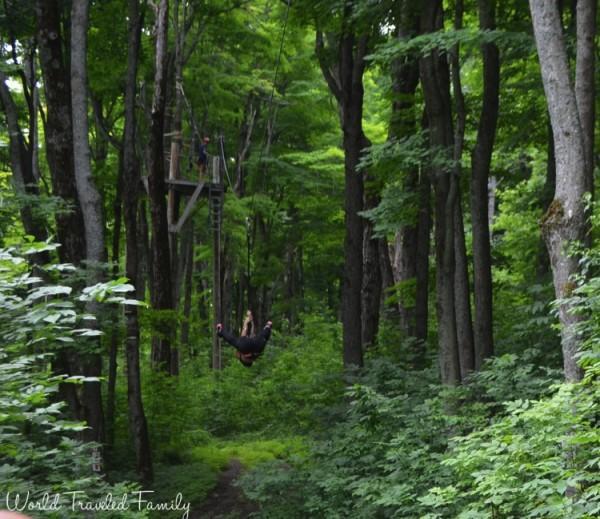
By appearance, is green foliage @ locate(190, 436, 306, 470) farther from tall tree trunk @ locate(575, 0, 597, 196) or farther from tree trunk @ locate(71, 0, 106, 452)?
tall tree trunk @ locate(575, 0, 597, 196)

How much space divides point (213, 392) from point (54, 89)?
40.6 feet

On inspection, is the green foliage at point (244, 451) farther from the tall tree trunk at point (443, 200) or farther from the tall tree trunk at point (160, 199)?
the tall tree trunk at point (443, 200)

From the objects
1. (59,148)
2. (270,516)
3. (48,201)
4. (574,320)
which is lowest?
(270,516)

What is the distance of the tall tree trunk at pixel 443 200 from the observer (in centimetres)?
1123

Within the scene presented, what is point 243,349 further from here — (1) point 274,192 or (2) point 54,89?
(1) point 274,192

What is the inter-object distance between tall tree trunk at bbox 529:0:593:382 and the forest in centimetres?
2

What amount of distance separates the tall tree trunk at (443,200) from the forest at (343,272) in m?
0.05

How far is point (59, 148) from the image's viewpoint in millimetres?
11625

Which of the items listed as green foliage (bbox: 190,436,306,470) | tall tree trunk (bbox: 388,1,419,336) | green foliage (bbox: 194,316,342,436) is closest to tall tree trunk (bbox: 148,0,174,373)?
green foliage (bbox: 190,436,306,470)

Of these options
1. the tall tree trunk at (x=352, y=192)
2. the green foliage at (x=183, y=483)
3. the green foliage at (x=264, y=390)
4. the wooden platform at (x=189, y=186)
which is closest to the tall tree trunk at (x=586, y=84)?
the tall tree trunk at (x=352, y=192)

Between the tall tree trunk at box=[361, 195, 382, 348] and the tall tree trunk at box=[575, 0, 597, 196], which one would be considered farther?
the tall tree trunk at box=[361, 195, 382, 348]

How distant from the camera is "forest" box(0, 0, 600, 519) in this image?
6242mm

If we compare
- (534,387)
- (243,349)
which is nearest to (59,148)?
(243,349)

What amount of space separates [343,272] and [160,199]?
4322mm
